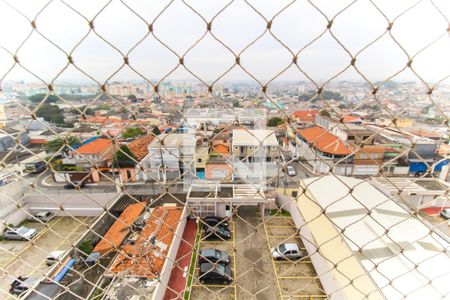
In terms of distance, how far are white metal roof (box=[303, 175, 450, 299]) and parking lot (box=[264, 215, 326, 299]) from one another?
720 mm

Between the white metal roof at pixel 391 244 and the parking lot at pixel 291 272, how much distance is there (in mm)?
720

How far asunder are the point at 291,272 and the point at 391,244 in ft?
6.82

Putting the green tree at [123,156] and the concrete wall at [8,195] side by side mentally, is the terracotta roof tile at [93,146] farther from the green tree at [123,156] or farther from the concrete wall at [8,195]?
the concrete wall at [8,195]

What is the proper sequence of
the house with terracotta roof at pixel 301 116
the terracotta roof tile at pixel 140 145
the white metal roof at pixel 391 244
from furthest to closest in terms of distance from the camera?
the white metal roof at pixel 391 244 < the terracotta roof tile at pixel 140 145 < the house with terracotta roof at pixel 301 116

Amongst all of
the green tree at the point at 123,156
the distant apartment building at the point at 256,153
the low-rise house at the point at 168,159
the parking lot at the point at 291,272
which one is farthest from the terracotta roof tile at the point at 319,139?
the parking lot at the point at 291,272

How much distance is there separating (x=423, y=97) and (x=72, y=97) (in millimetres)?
955

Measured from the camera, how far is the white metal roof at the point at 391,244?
1603 mm

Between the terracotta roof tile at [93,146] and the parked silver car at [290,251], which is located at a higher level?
the terracotta roof tile at [93,146]

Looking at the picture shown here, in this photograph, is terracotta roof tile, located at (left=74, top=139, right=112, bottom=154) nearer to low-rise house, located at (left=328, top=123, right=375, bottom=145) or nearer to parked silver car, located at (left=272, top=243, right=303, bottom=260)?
low-rise house, located at (left=328, top=123, right=375, bottom=145)

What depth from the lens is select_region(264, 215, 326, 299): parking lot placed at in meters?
3.38

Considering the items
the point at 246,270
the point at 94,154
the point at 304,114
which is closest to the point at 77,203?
the point at 246,270

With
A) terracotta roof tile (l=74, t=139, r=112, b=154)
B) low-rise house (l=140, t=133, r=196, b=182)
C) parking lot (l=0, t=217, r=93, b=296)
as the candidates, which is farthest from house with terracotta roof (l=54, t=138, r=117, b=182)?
parking lot (l=0, t=217, r=93, b=296)

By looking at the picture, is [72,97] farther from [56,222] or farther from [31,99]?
[56,222]

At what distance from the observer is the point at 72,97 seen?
27.8 inches
